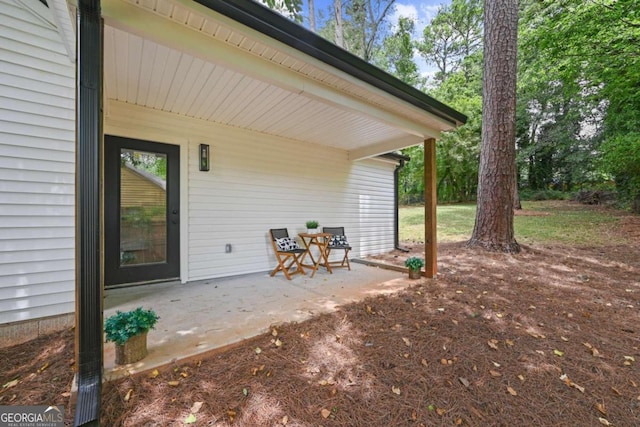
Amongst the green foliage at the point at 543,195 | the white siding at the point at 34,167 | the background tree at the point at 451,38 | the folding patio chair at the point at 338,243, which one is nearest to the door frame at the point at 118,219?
the white siding at the point at 34,167

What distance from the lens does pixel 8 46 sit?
2.26 meters

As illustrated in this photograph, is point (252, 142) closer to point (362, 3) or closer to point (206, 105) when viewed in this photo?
point (206, 105)

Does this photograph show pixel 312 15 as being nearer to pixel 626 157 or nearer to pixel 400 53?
pixel 400 53

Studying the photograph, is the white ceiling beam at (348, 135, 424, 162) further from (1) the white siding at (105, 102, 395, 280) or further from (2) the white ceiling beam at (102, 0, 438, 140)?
(2) the white ceiling beam at (102, 0, 438, 140)

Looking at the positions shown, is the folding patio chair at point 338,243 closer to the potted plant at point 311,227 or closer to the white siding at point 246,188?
the white siding at point 246,188

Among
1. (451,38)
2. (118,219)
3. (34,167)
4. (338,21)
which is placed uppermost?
(451,38)

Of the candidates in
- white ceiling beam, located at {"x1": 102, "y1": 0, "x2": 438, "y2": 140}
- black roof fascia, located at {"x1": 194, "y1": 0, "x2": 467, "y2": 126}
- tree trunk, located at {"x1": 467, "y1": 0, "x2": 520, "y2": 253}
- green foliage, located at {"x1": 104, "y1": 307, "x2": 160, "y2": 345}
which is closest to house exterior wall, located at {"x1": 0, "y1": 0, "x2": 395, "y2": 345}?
green foliage, located at {"x1": 104, "y1": 307, "x2": 160, "y2": 345}

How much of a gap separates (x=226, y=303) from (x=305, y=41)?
2740 millimetres

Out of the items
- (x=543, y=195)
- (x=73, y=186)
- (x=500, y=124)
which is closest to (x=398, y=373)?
(x=73, y=186)

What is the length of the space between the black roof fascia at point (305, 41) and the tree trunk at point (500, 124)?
10.0ft

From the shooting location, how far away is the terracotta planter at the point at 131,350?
178cm

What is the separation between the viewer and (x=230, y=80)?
110 inches

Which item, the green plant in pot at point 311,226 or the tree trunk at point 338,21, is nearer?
the green plant in pot at point 311,226

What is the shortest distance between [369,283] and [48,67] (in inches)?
168
